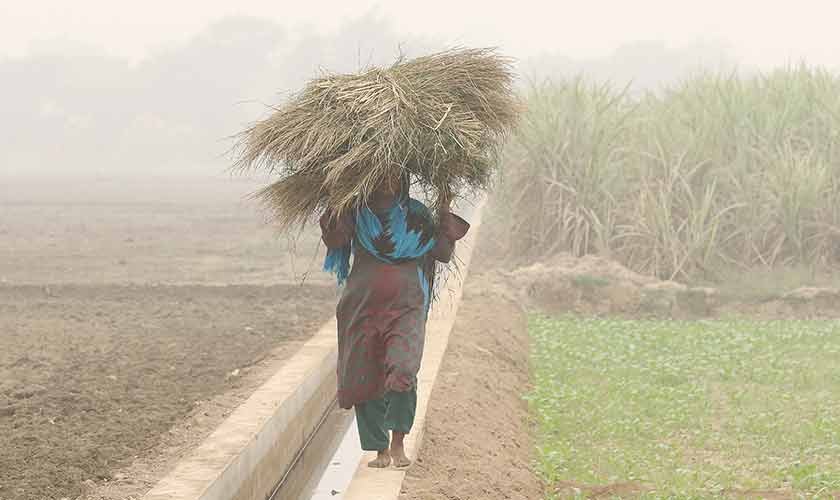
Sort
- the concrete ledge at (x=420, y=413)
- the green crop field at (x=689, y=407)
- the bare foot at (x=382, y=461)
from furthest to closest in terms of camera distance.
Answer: the green crop field at (x=689, y=407), the bare foot at (x=382, y=461), the concrete ledge at (x=420, y=413)

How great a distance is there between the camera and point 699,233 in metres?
14.6

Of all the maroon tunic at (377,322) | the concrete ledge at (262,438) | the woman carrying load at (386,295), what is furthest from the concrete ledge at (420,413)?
the concrete ledge at (262,438)

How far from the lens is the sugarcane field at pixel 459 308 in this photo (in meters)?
6.23

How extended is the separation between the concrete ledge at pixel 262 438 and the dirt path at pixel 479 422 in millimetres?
878

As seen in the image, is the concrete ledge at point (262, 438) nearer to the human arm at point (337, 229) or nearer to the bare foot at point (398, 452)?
the bare foot at point (398, 452)

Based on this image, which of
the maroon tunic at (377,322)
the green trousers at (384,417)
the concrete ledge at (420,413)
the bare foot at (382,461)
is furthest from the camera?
the bare foot at (382,461)

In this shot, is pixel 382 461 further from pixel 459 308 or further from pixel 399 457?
pixel 459 308

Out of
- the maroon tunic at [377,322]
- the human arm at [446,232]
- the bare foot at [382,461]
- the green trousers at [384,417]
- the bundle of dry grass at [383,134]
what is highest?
the bundle of dry grass at [383,134]

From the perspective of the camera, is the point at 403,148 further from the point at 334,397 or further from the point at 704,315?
the point at 704,315

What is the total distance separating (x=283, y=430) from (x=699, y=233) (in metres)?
7.85

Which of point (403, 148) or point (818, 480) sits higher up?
point (403, 148)

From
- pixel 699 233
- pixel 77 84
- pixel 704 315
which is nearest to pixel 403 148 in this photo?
pixel 704 315

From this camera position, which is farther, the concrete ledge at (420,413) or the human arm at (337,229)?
the human arm at (337,229)

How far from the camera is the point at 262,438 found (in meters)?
7.25
